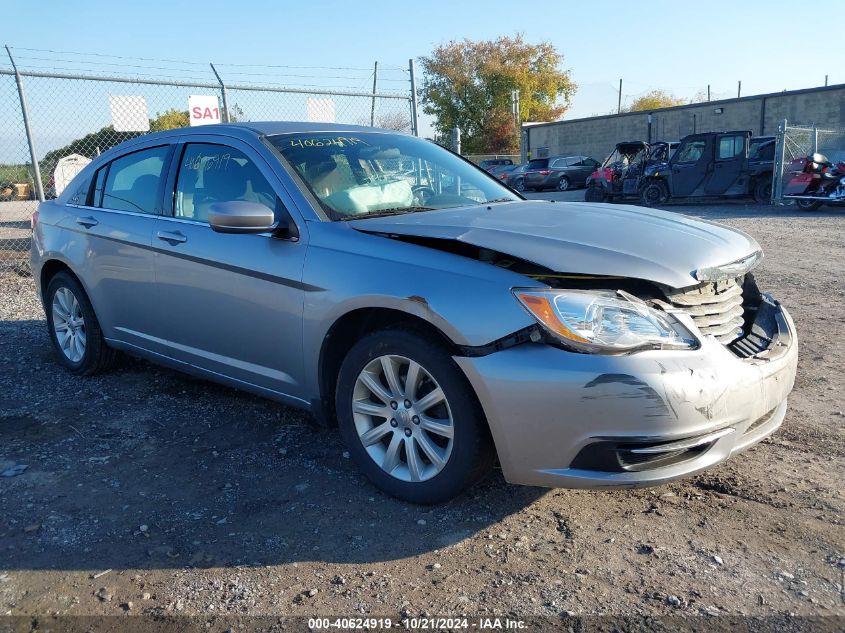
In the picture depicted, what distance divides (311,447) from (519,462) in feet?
4.81

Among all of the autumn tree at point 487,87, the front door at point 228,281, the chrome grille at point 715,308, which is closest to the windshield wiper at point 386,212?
the front door at point 228,281

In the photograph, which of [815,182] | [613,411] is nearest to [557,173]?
[815,182]

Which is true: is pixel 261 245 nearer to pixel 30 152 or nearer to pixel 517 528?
pixel 517 528

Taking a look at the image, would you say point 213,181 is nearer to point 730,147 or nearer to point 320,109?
point 320,109

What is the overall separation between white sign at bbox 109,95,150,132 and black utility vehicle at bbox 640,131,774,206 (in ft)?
47.4

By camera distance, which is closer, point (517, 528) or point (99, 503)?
point (517, 528)

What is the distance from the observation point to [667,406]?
8.31ft

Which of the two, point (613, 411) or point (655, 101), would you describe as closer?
point (613, 411)

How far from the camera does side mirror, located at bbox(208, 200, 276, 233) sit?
3326 mm

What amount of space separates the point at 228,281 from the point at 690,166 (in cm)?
1756

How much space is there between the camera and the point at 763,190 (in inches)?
734

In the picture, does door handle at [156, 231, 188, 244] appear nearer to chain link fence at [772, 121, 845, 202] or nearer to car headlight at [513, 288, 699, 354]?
car headlight at [513, 288, 699, 354]

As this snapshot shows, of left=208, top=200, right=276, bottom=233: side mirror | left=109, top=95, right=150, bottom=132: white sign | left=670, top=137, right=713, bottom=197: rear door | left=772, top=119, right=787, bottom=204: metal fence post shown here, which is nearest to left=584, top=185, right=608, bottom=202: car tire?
left=670, top=137, right=713, bottom=197: rear door

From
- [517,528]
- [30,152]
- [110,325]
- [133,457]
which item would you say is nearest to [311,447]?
[133,457]
